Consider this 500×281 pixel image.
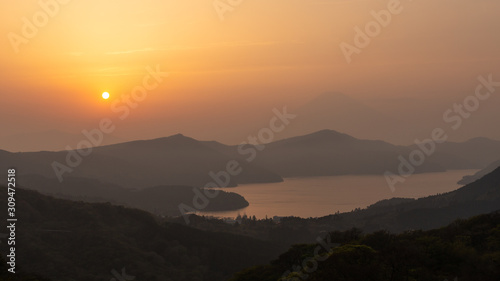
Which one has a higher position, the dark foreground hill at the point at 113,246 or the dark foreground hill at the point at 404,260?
the dark foreground hill at the point at 113,246

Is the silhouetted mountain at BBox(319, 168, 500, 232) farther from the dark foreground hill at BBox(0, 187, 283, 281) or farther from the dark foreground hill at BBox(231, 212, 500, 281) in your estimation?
the dark foreground hill at BBox(231, 212, 500, 281)

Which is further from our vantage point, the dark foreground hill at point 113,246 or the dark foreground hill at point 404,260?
the dark foreground hill at point 113,246

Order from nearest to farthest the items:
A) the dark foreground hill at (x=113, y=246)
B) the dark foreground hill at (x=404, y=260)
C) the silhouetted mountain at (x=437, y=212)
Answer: the dark foreground hill at (x=404, y=260) < the dark foreground hill at (x=113, y=246) < the silhouetted mountain at (x=437, y=212)

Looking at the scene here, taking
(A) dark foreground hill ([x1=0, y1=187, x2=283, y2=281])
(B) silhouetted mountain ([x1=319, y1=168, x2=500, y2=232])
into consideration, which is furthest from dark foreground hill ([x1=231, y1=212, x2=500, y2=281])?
(B) silhouetted mountain ([x1=319, y1=168, x2=500, y2=232])

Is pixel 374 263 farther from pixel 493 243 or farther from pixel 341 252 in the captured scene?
pixel 493 243

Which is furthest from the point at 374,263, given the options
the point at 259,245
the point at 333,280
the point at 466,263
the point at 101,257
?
the point at 259,245

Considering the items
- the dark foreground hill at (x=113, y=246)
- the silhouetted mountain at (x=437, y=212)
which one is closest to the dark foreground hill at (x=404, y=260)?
the dark foreground hill at (x=113, y=246)

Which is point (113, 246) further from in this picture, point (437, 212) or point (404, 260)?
point (437, 212)

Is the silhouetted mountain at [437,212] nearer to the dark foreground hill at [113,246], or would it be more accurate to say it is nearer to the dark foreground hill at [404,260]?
the dark foreground hill at [113,246]
